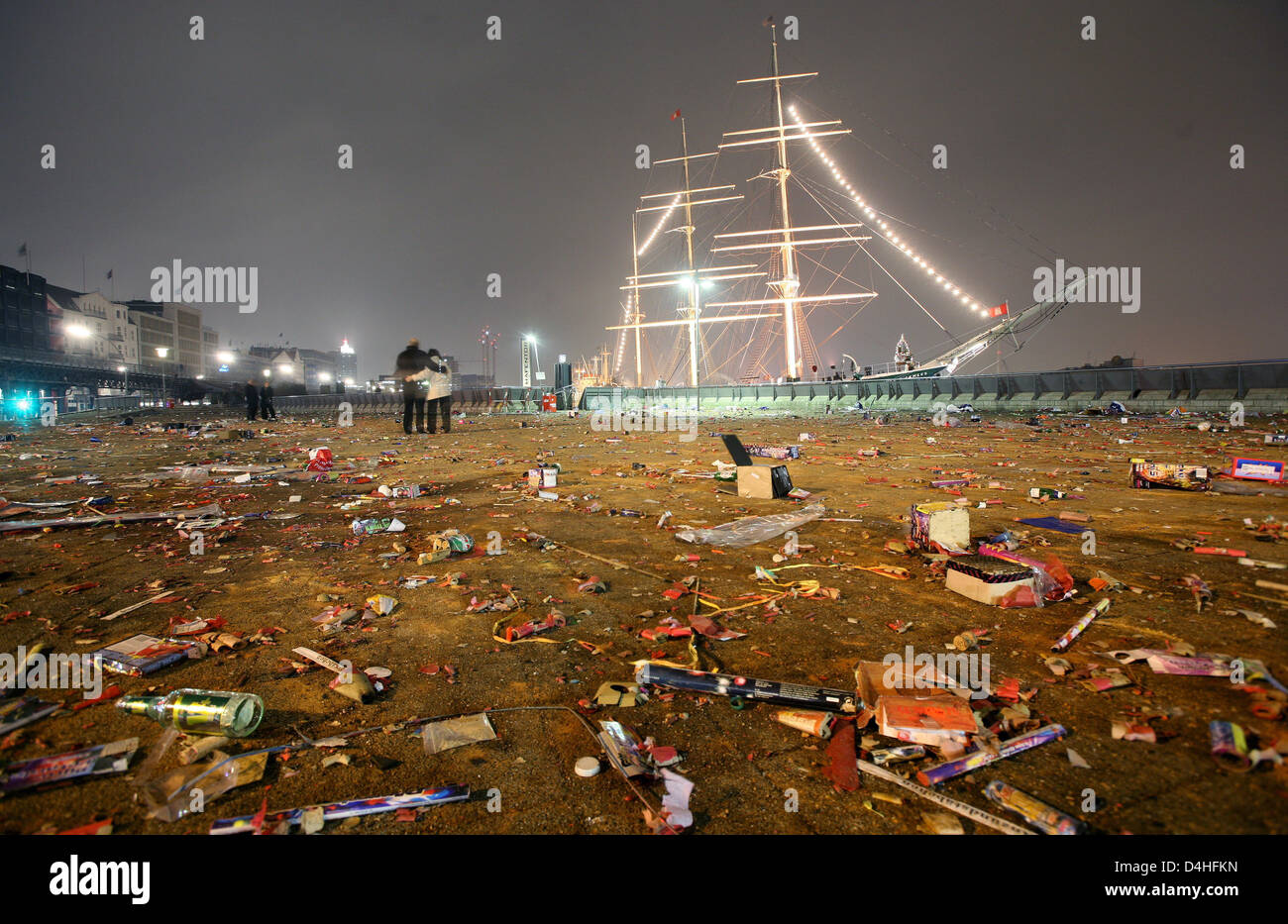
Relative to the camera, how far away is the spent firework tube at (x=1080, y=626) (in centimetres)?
271

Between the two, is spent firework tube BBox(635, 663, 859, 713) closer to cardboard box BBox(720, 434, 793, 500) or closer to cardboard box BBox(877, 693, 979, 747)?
cardboard box BBox(877, 693, 979, 747)

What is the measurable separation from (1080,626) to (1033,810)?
1795mm

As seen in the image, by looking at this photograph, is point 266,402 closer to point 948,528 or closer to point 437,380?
point 437,380

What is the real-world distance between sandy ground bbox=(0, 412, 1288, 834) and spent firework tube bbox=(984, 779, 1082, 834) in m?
0.07

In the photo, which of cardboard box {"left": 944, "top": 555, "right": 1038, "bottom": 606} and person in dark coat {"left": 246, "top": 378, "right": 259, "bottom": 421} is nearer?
cardboard box {"left": 944, "top": 555, "right": 1038, "bottom": 606}

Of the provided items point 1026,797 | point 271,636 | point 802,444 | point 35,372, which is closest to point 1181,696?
point 1026,797

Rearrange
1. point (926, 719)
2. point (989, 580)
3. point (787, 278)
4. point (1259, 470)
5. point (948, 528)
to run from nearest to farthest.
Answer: point (926, 719) < point (989, 580) < point (948, 528) < point (1259, 470) < point (787, 278)

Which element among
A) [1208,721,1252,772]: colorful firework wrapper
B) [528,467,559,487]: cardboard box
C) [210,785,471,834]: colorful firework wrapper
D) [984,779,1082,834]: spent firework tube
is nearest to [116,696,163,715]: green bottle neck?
[210,785,471,834]: colorful firework wrapper

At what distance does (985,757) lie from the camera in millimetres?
1874

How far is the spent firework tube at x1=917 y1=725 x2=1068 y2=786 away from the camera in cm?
179

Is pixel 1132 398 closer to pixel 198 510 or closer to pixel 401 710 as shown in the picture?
pixel 401 710

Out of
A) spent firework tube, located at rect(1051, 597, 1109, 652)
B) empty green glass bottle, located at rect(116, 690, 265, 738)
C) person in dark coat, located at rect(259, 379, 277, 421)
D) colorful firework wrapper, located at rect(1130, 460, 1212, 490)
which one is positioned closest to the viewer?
empty green glass bottle, located at rect(116, 690, 265, 738)

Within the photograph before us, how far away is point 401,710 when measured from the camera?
228cm

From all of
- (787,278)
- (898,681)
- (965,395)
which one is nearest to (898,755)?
(898,681)
